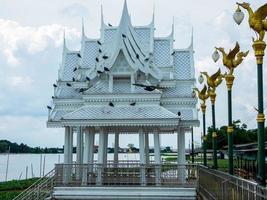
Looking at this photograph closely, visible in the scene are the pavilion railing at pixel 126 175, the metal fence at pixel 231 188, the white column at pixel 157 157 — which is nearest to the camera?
the metal fence at pixel 231 188

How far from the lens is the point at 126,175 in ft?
64.4

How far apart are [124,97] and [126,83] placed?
4.02 feet

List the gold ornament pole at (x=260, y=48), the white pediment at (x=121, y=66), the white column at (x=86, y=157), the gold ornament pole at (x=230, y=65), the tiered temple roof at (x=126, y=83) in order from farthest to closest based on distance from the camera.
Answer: the white pediment at (x=121, y=66) < the tiered temple roof at (x=126, y=83) < the white column at (x=86, y=157) < the gold ornament pole at (x=230, y=65) < the gold ornament pole at (x=260, y=48)

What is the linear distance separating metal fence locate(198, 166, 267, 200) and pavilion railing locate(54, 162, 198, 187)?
2155mm

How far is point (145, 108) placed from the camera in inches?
786

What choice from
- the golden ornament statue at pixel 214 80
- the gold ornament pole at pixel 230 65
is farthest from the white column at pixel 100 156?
the gold ornament pole at pixel 230 65

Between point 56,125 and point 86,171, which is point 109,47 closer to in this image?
point 56,125

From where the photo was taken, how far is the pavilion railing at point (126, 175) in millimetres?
18281

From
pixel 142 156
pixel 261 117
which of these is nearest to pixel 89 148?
pixel 142 156

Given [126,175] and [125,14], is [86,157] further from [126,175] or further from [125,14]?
[125,14]

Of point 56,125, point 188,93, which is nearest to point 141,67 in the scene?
point 188,93

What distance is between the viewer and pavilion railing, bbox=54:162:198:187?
18.3 m

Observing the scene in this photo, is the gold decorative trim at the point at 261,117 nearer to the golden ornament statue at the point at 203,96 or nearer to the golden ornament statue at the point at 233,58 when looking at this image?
the golden ornament statue at the point at 233,58

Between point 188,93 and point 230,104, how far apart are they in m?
8.38
